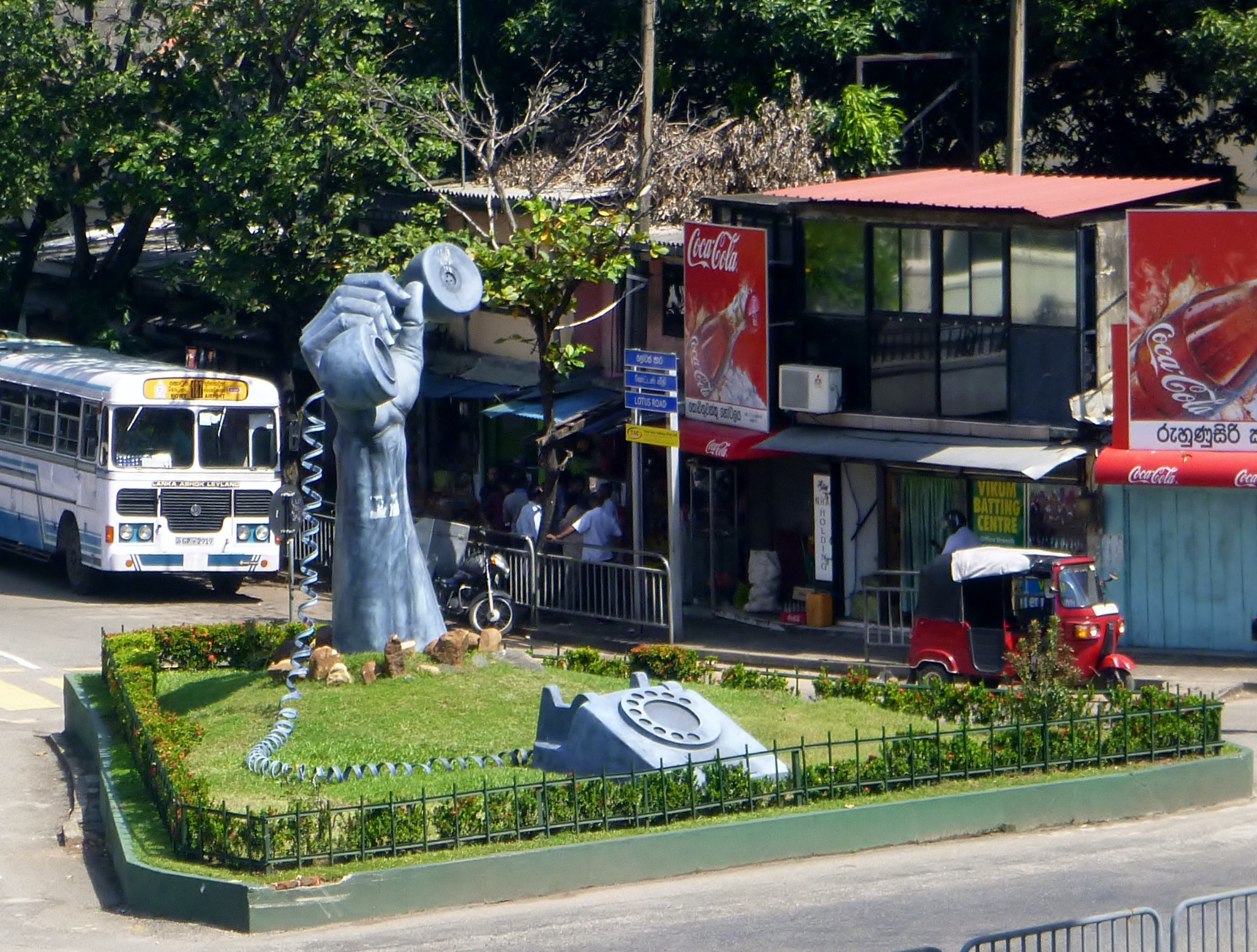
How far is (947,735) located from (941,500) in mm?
7061

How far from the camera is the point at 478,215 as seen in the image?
27391mm

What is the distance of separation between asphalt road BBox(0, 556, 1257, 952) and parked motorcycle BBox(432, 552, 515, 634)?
8190mm

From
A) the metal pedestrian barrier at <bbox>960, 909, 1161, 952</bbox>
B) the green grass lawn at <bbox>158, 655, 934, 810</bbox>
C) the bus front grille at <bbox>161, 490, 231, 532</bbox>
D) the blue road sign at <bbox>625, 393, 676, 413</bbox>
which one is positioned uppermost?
the blue road sign at <bbox>625, 393, 676, 413</bbox>

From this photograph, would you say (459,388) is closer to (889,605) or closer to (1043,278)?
(889,605)

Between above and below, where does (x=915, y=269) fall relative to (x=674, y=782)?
above

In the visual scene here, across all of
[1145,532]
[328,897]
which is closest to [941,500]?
[1145,532]

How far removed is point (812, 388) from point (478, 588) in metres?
4.98

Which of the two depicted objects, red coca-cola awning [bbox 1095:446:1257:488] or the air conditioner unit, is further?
the air conditioner unit

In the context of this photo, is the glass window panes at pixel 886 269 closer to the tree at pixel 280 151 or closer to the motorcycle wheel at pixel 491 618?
the motorcycle wheel at pixel 491 618

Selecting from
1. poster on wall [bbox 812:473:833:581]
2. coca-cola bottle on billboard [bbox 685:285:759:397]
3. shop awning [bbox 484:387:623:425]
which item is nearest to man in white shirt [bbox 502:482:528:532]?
shop awning [bbox 484:387:623:425]

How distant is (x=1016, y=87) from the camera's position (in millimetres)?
21922

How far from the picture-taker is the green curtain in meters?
21.2

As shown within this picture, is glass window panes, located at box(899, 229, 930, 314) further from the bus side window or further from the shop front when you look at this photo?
the bus side window

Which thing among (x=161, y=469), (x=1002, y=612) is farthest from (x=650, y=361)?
(x=161, y=469)
